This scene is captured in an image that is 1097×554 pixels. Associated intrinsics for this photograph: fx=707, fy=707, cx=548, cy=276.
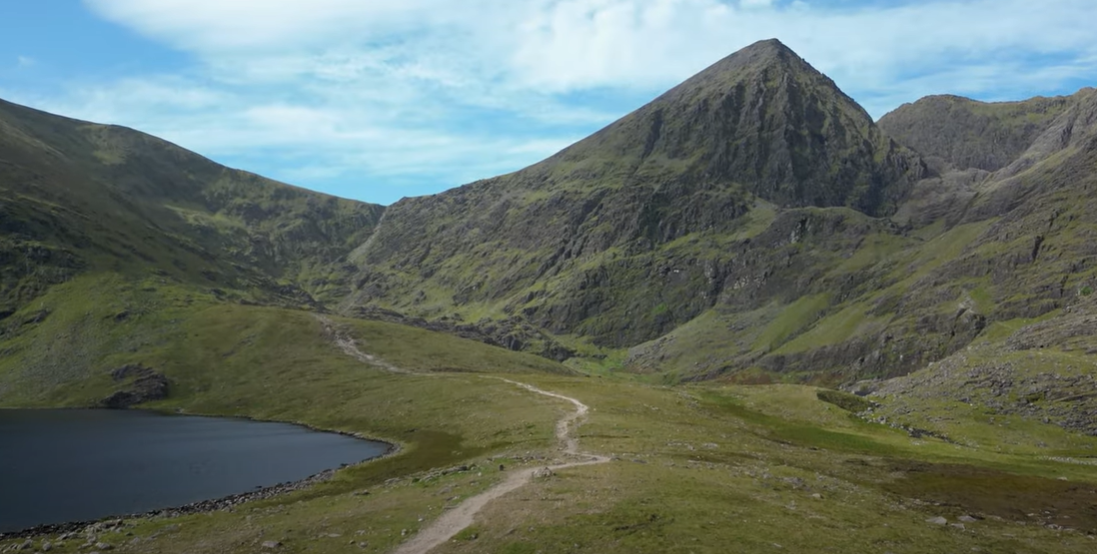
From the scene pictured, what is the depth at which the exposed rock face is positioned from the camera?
6521 inches

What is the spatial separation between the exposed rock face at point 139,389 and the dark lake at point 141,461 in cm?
2411

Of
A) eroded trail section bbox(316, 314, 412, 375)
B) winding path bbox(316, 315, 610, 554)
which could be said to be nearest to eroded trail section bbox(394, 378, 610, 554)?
winding path bbox(316, 315, 610, 554)

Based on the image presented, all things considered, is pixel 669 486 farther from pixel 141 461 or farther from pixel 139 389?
pixel 139 389

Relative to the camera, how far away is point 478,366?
192 metres

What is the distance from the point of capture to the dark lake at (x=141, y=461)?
67625 millimetres

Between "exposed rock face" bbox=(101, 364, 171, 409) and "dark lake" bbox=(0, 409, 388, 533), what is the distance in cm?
2411

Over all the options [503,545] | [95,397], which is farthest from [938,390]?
[95,397]

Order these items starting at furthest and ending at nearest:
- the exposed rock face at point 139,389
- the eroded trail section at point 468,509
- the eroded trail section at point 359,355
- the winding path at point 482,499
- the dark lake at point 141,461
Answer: the eroded trail section at point 359,355 < the exposed rock face at point 139,389 < the dark lake at point 141,461 < the winding path at point 482,499 < the eroded trail section at point 468,509

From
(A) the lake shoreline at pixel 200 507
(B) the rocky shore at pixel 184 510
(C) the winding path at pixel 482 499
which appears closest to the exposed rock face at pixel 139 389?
(A) the lake shoreline at pixel 200 507

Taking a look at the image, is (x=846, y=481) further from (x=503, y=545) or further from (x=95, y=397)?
(x=95, y=397)

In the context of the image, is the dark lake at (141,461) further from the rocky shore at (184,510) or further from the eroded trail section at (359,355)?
the eroded trail section at (359,355)

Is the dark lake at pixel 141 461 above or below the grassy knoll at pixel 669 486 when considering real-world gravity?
below

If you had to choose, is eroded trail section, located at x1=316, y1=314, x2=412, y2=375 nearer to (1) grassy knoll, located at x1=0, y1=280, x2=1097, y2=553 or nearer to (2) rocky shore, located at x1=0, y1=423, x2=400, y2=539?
(1) grassy knoll, located at x1=0, y1=280, x2=1097, y2=553

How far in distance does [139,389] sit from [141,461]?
3517 inches
